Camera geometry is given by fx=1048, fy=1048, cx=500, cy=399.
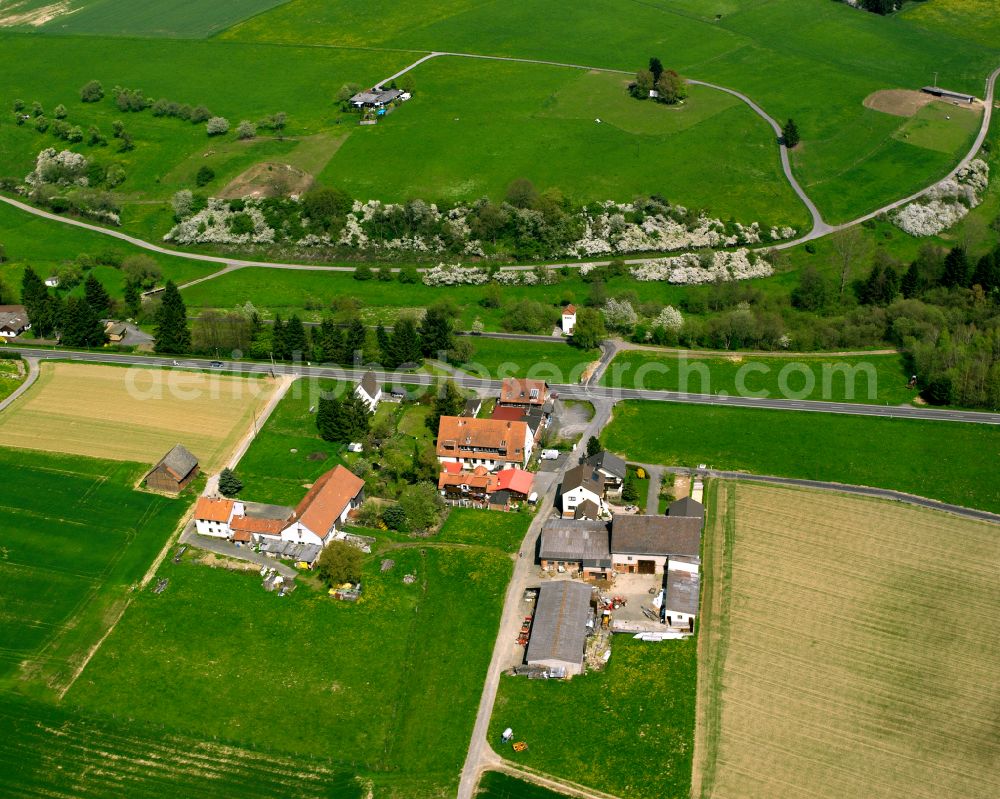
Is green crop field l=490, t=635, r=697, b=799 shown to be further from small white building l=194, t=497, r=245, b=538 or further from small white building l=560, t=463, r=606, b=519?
small white building l=194, t=497, r=245, b=538

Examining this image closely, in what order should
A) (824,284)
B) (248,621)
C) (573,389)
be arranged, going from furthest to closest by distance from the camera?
1. (824,284)
2. (573,389)
3. (248,621)

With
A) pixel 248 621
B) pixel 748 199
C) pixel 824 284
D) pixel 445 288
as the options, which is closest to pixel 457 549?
pixel 248 621

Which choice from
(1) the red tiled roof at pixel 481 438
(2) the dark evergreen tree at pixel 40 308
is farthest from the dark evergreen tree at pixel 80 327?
(1) the red tiled roof at pixel 481 438

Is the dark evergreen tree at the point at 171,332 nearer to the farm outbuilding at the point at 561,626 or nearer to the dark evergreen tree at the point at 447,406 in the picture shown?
the dark evergreen tree at the point at 447,406

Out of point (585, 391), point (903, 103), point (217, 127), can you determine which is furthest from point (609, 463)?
point (903, 103)

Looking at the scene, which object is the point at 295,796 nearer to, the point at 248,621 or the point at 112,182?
the point at 248,621

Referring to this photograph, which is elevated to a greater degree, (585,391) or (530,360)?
(585,391)

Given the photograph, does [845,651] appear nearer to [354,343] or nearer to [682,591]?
[682,591]
